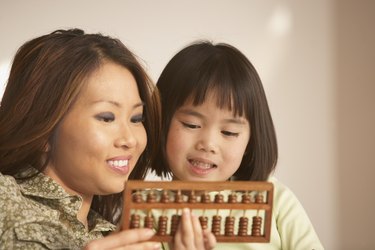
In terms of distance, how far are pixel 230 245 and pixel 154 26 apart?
226 cm

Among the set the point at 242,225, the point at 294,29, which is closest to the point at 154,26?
the point at 294,29

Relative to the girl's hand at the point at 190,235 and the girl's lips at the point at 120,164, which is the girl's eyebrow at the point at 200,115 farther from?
the girl's hand at the point at 190,235

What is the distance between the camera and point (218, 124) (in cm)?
222

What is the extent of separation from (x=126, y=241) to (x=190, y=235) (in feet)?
0.63

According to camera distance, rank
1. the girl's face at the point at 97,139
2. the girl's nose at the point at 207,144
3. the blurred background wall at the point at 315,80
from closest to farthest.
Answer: the girl's face at the point at 97,139 → the girl's nose at the point at 207,144 → the blurred background wall at the point at 315,80

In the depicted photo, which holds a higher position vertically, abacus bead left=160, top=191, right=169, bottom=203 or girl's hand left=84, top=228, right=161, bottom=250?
abacus bead left=160, top=191, right=169, bottom=203

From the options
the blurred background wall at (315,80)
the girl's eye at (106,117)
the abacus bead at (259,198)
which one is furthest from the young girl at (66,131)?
the blurred background wall at (315,80)

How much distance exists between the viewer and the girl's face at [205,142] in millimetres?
2205

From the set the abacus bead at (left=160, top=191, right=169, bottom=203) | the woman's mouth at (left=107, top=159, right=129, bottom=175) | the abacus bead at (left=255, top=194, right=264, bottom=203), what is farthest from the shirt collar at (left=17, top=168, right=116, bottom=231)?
the abacus bead at (left=255, top=194, right=264, bottom=203)

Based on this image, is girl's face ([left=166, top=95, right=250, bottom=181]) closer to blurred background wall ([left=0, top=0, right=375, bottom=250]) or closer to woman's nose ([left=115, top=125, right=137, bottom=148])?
woman's nose ([left=115, top=125, right=137, bottom=148])

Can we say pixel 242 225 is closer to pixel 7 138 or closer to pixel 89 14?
pixel 7 138

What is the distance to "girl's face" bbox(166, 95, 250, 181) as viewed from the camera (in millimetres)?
2205

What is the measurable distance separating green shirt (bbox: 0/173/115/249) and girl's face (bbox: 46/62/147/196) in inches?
3.0

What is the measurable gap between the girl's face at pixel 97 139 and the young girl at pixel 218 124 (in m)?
0.36
